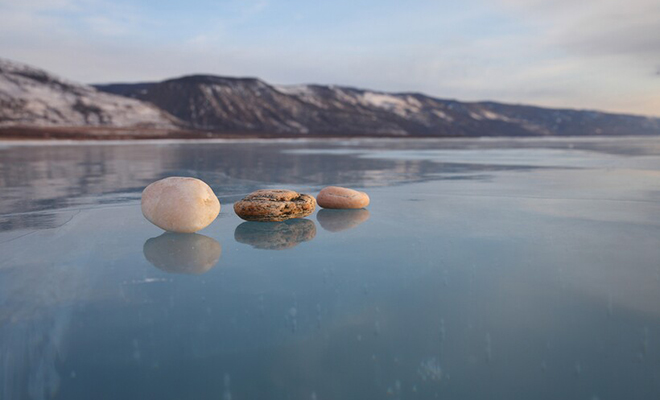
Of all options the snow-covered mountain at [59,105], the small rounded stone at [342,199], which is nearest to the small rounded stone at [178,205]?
the small rounded stone at [342,199]

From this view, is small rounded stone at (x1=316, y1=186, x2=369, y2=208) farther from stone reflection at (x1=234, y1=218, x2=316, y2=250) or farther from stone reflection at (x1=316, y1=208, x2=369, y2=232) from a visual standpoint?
stone reflection at (x1=234, y1=218, x2=316, y2=250)

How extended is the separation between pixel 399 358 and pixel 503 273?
1.67 m

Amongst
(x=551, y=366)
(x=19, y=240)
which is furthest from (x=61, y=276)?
(x=551, y=366)

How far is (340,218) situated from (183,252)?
235 cm

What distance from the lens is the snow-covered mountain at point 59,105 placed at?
297ft

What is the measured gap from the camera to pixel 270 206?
5.82m

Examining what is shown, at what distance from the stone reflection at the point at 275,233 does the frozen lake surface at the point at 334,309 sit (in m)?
0.04

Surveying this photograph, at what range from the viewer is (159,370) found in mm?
2371

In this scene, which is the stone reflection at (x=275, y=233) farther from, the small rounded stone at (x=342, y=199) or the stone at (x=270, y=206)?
the small rounded stone at (x=342, y=199)

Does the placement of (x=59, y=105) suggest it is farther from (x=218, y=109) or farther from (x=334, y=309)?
(x=334, y=309)

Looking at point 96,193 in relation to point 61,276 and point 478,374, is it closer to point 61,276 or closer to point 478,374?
point 61,276

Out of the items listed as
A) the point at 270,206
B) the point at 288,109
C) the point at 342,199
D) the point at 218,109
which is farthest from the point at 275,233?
the point at 288,109

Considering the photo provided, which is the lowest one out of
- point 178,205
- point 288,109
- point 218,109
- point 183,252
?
point 183,252

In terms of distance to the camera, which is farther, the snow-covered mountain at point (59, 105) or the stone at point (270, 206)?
the snow-covered mountain at point (59, 105)
